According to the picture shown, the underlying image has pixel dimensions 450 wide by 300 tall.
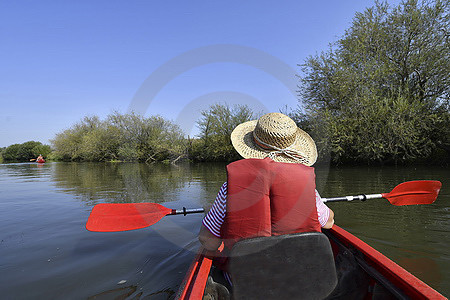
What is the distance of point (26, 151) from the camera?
2050 inches

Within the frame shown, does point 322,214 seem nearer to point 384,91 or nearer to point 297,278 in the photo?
point 297,278

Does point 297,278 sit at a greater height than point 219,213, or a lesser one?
lesser

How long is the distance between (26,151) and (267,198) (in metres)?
64.5

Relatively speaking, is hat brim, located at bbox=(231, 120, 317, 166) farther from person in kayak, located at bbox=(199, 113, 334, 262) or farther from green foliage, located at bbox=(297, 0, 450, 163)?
green foliage, located at bbox=(297, 0, 450, 163)

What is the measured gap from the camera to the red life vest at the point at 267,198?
5.30 ft

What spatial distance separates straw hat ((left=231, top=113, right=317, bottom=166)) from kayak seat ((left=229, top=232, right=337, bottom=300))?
0.67 meters

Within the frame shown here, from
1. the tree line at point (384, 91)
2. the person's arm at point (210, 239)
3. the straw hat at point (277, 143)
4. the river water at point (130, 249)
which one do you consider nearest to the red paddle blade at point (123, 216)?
the river water at point (130, 249)

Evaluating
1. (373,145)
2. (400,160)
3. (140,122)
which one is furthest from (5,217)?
(140,122)

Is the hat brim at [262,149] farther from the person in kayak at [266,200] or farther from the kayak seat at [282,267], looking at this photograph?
the kayak seat at [282,267]

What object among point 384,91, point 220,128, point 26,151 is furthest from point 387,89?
point 26,151

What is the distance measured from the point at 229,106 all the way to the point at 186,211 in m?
20.9

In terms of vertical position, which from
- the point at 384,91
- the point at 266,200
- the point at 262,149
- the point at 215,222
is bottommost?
the point at 215,222

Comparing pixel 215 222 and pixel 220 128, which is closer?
pixel 215 222

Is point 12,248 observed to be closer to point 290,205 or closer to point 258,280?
point 258,280
